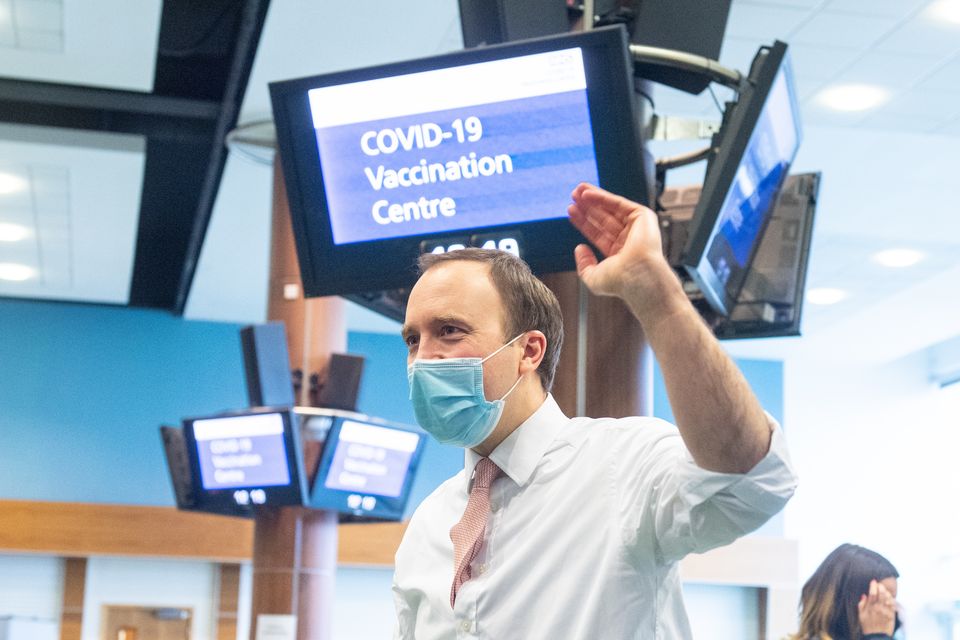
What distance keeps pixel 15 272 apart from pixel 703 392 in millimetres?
12087

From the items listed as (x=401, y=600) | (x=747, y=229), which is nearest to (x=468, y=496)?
(x=401, y=600)

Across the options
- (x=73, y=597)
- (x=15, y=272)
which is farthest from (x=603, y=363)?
(x=73, y=597)

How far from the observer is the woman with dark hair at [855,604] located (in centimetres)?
393

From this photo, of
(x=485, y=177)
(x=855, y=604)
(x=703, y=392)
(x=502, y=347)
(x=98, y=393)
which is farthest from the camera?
(x=98, y=393)

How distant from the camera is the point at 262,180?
10.4m

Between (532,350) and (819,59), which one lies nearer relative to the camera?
(532,350)

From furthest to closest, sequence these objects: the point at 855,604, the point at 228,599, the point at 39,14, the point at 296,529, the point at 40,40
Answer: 1. the point at 228,599
2. the point at 296,529
3. the point at 40,40
4. the point at 39,14
5. the point at 855,604

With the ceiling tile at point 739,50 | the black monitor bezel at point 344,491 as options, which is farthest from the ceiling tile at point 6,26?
the ceiling tile at point 739,50

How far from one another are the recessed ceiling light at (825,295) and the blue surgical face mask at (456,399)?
36.9ft

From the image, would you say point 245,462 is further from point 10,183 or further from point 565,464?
point 565,464

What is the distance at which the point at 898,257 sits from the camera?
12.0m

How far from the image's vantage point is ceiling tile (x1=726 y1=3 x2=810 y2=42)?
7191mm

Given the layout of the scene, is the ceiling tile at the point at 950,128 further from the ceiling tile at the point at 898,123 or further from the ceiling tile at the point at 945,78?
the ceiling tile at the point at 945,78

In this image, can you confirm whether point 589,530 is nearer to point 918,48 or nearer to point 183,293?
point 918,48
